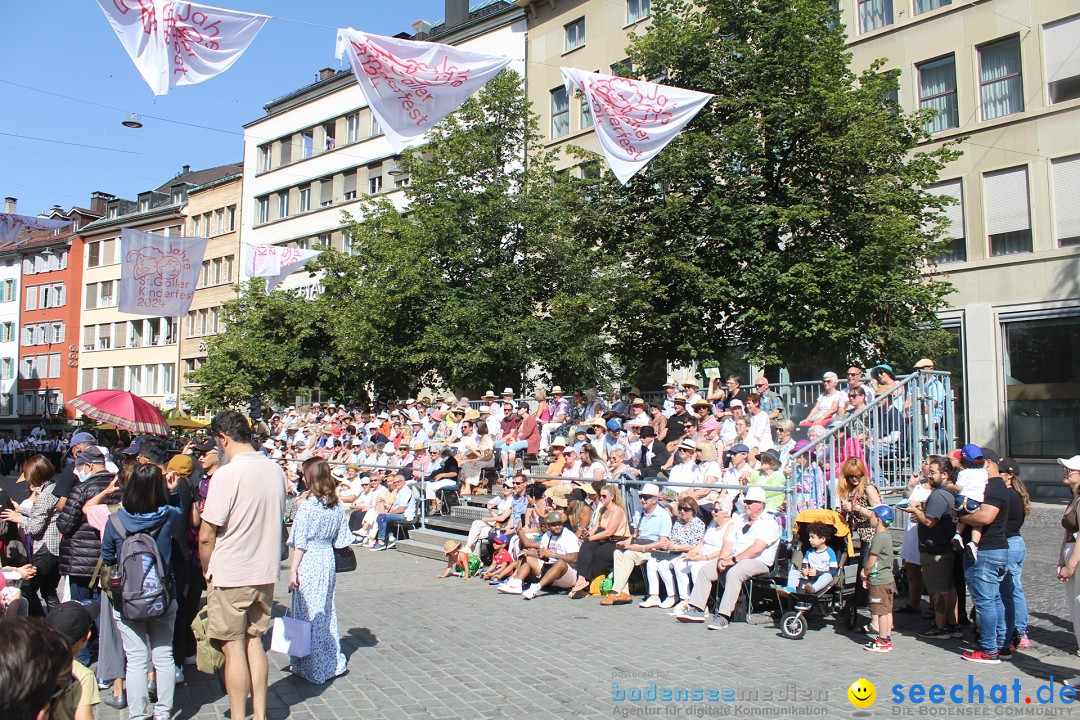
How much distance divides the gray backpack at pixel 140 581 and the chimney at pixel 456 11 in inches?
1616

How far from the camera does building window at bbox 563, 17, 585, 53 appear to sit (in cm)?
3466

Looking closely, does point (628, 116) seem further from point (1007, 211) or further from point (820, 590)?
point (1007, 211)

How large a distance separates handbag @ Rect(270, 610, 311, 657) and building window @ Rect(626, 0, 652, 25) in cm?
2948

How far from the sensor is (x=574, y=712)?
624 centimetres

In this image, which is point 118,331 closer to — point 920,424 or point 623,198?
point 623,198

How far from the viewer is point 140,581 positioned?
19.0 feet

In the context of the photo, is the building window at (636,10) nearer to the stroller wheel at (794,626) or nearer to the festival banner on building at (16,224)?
the festival banner on building at (16,224)

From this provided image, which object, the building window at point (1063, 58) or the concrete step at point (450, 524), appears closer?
the concrete step at point (450, 524)

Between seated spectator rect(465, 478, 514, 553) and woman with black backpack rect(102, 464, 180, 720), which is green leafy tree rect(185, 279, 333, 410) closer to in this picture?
seated spectator rect(465, 478, 514, 553)

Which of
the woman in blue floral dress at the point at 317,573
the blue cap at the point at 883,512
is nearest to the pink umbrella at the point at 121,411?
the woman in blue floral dress at the point at 317,573

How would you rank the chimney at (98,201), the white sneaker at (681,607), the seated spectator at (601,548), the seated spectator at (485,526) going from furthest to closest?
the chimney at (98,201)
the seated spectator at (485,526)
the seated spectator at (601,548)
the white sneaker at (681,607)

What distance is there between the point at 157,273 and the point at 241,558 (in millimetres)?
16535

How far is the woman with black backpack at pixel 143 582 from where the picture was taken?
582 centimetres

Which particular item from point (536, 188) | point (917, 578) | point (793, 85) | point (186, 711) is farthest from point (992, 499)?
point (536, 188)
